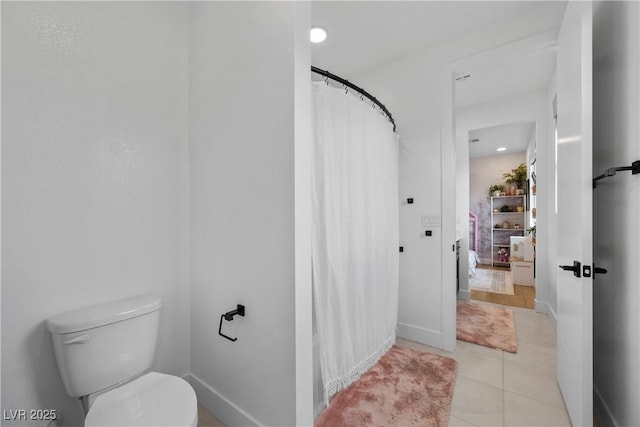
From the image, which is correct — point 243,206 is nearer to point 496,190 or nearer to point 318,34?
point 318,34

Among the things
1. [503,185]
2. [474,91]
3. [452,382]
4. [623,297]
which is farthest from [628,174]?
[503,185]

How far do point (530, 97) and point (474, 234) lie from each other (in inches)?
150

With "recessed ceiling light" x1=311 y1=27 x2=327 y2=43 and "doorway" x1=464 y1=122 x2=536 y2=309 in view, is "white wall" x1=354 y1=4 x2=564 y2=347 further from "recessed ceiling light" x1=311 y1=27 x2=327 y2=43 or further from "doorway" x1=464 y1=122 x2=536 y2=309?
"doorway" x1=464 y1=122 x2=536 y2=309

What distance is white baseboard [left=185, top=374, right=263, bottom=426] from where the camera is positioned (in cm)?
131

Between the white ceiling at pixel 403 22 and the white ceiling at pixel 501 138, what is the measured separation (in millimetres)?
1982

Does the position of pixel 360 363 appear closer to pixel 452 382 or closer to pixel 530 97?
pixel 452 382

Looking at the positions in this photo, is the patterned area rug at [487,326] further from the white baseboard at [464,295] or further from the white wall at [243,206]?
the white wall at [243,206]

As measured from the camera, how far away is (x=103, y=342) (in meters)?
1.13

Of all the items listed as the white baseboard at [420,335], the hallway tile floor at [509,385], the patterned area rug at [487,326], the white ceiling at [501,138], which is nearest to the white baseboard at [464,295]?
the patterned area rug at [487,326]

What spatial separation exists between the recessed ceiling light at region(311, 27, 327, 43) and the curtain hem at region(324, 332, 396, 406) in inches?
98.5

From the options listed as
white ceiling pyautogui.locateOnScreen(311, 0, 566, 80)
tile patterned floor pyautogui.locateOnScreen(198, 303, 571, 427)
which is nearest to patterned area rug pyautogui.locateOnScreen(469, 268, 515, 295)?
tile patterned floor pyautogui.locateOnScreen(198, 303, 571, 427)

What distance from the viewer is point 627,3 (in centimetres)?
117

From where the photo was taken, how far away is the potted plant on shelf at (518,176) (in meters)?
5.60

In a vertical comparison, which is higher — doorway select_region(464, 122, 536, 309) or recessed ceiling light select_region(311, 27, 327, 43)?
recessed ceiling light select_region(311, 27, 327, 43)
